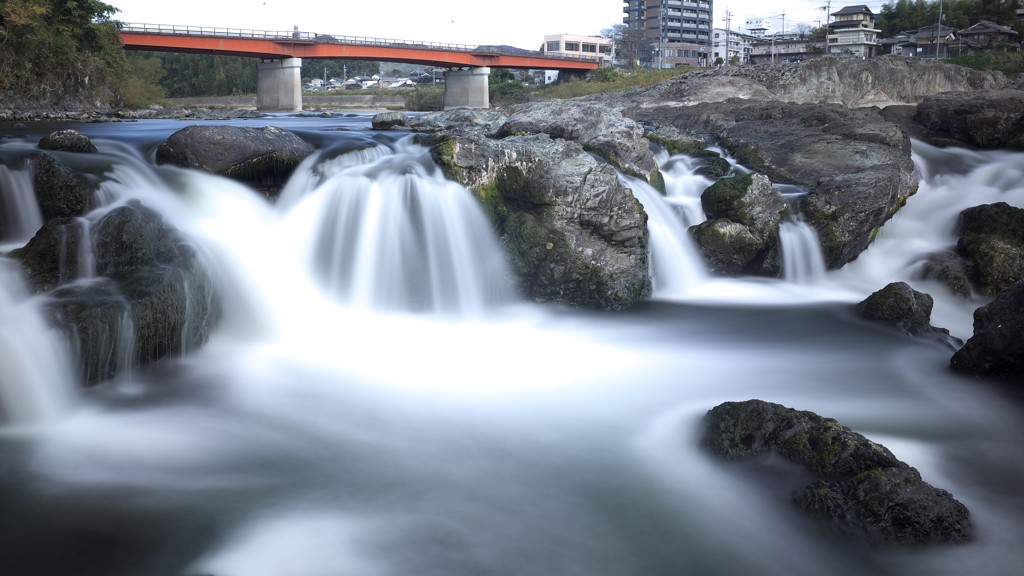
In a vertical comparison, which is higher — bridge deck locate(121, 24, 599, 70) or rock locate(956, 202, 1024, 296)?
bridge deck locate(121, 24, 599, 70)

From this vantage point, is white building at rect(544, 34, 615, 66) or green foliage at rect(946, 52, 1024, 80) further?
white building at rect(544, 34, 615, 66)

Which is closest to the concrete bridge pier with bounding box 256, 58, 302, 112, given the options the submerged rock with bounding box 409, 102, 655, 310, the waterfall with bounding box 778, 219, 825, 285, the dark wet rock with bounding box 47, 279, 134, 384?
the submerged rock with bounding box 409, 102, 655, 310

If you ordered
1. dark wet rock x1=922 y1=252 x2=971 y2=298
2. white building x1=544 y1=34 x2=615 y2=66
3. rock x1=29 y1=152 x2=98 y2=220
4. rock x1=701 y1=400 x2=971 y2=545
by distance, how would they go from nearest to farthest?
rock x1=701 y1=400 x2=971 y2=545
rock x1=29 y1=152 x2=98 y2=220
dark wet rock x1=922 y1=252 x2=971 y2=298
white building x1=544 y1=34 x2=615 y2=66

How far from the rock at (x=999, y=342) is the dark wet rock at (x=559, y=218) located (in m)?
4.04

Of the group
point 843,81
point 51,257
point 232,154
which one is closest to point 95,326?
point 51,257

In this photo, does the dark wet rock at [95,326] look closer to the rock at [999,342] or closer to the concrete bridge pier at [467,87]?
the rock at [999,342]

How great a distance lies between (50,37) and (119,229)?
89.2ft

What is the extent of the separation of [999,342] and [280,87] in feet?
A: 158

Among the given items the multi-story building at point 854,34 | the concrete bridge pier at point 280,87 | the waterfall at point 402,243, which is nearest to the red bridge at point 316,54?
the concrete bridge pier at point 280,87

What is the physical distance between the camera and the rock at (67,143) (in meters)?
9.38

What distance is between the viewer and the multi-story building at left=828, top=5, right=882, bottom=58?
188 ft

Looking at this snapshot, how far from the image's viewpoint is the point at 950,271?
Answer: 10141mm

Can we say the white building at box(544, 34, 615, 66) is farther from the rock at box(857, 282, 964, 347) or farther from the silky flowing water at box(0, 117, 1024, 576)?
the rock at box(857, 282, 964, 347)

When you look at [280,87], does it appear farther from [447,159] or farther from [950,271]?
[950,271]
